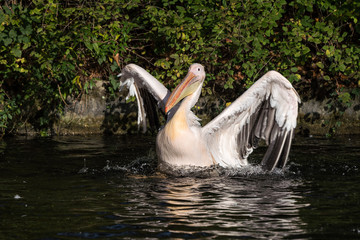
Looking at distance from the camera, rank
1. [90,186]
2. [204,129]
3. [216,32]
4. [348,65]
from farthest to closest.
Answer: [348,65]
[216,32]
[204,129]
[90,186]

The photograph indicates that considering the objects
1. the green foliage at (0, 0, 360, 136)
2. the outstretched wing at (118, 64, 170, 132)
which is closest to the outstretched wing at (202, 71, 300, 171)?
the outstretched wing at (118, 64, 170, 132)

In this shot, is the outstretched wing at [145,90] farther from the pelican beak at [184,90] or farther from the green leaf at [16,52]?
the green leaf at [16,52]

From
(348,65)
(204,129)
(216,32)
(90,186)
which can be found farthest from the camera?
(348,65)

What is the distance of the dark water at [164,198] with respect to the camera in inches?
175

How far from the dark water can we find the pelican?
344 mm

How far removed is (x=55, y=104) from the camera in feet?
34.6

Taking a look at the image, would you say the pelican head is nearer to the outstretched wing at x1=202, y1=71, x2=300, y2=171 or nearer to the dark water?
the outstretched wing at x1=202, y1=71, x2=300, y2=171

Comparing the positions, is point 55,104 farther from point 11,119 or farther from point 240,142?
point 240,142

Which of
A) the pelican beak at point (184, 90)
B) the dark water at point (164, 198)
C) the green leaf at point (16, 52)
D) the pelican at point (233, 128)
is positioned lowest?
the dark water at point (164, 198)

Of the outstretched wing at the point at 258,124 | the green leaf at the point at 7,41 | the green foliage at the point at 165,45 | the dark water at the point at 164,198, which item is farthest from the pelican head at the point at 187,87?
the green leaf at the point at 7,41

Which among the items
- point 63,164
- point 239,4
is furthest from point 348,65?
point 63,164

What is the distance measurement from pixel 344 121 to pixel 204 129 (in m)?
4.27

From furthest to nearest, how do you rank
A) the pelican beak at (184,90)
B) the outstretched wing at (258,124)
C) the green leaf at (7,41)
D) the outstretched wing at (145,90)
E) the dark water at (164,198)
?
the green leaf at (7,41), the outstretched wing at (145,90), the pelican beak at (184,90), the outstretched wing at (258,124), the dark water at (164,198)

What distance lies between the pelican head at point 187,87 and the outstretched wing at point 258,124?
48 cm
